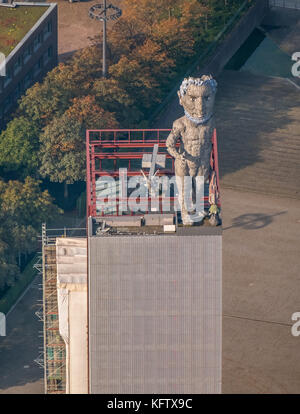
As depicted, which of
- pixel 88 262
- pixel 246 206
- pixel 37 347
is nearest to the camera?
pixel 88 262

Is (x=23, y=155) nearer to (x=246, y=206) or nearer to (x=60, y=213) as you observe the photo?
(x=60, y=213)


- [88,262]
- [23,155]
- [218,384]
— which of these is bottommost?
[218,384]

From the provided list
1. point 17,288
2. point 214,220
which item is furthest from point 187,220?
point 17,288

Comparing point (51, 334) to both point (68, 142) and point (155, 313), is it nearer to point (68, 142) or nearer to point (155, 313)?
point (155, 313)

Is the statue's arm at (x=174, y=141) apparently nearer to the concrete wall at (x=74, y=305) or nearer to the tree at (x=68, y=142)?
the concrete wall at (x=74, y=305)

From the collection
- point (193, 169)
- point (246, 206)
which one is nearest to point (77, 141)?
point (246, 206)

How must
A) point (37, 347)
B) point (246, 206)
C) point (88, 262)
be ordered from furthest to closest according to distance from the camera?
point (246, 206)
point (37, 347)
point (88, 262)

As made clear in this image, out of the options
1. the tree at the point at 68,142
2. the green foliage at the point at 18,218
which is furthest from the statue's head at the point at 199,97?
the tree at the point at 68,142
